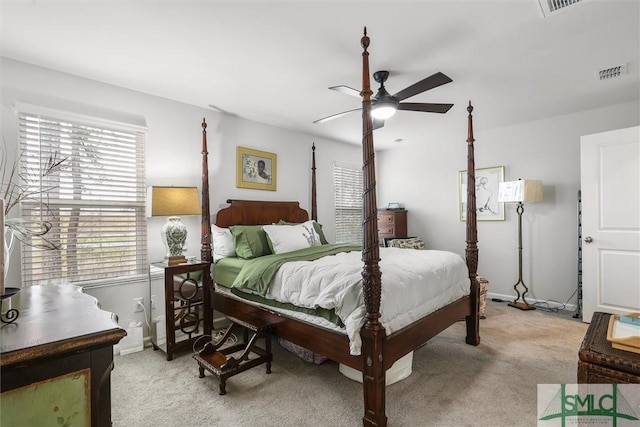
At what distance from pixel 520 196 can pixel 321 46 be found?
3240 millimetres

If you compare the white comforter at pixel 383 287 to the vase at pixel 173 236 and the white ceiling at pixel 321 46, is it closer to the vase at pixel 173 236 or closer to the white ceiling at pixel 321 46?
the vase at pixel 173 236

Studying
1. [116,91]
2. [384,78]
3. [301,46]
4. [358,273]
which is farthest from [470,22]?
[116,91]

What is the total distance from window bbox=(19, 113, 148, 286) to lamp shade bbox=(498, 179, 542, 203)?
4480 millimetres

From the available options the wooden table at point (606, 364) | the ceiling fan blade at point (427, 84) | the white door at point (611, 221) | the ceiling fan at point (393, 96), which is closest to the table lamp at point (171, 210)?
the ceiling fan at point (393, 96)

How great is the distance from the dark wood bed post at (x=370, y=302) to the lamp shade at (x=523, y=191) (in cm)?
310

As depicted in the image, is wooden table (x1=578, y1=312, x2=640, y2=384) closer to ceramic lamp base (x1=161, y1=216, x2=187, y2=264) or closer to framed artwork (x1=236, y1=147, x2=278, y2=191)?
ceramic lamp base (x1=161, y1=216, x2=187, y2=264)

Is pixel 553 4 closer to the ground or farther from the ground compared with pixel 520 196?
farther from the ground

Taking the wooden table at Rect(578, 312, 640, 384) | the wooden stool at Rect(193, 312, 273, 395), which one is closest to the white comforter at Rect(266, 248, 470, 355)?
the wooden stool at Rect(193, 312, 273, 395)

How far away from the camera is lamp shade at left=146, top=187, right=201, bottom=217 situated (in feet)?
9.61

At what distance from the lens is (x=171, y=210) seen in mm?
3008

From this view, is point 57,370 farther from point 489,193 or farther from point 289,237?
point 489,193

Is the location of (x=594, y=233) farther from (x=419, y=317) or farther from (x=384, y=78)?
(x=384, y=78)

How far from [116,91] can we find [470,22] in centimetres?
317

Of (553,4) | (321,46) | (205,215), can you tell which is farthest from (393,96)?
(205,215)
